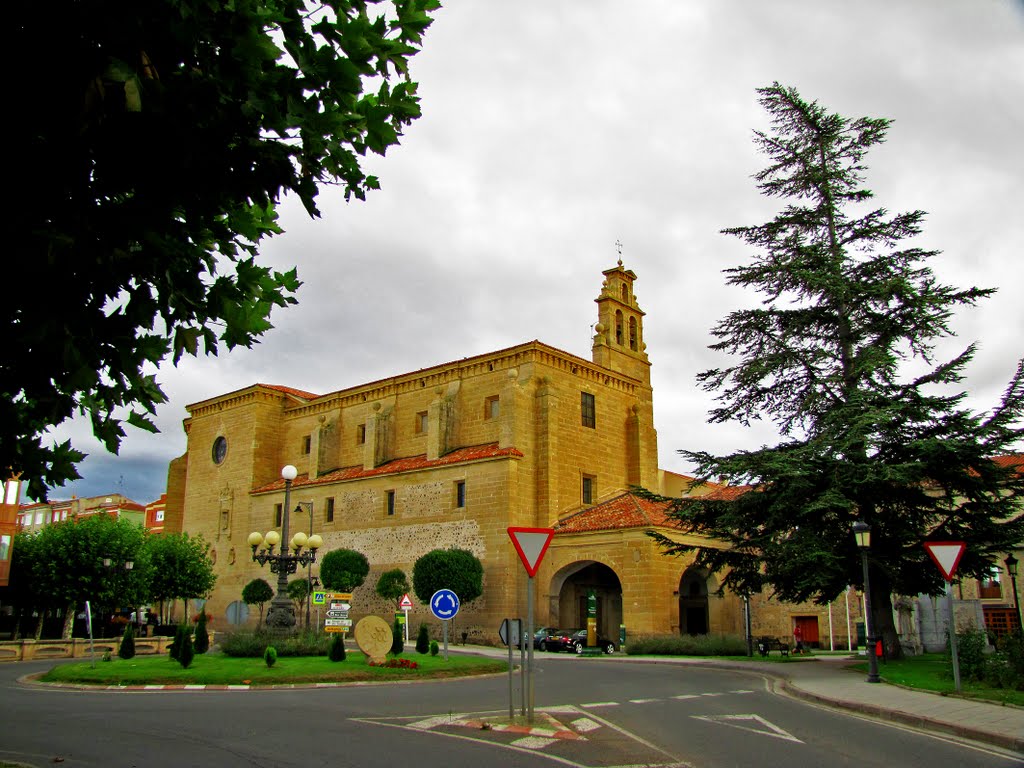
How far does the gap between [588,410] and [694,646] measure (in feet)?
48.9

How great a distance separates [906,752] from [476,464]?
30200mm

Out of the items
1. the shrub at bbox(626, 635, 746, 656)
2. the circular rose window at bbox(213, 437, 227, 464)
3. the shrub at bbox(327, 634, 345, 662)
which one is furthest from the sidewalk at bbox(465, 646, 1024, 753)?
the circular rose window at bbox(213, 437, 227, 464)

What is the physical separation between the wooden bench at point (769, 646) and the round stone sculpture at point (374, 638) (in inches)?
586

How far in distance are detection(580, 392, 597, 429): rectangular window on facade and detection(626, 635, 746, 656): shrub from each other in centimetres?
1317

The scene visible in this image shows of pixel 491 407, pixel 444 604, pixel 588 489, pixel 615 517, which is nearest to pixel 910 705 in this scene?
pixel 444 604

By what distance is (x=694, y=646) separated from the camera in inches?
1189

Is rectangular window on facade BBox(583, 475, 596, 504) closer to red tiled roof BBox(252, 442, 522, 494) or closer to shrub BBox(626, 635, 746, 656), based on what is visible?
red tiled roof BBox(252, 442, 522, 494)

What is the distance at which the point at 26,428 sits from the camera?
572 centimetres

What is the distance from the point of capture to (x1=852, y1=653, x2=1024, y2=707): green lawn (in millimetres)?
13825

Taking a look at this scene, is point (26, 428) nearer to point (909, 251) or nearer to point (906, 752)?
point (906, 752)

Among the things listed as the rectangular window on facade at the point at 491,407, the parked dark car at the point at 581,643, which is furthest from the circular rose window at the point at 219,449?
the parked dark car at the point at 581,643

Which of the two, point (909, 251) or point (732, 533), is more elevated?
point (909, 251)

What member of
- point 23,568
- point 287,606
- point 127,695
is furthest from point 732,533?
point 23,568

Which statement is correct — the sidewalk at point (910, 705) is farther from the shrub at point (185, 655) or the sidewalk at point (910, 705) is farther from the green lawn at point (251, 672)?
the shrub at point (185, 655)
